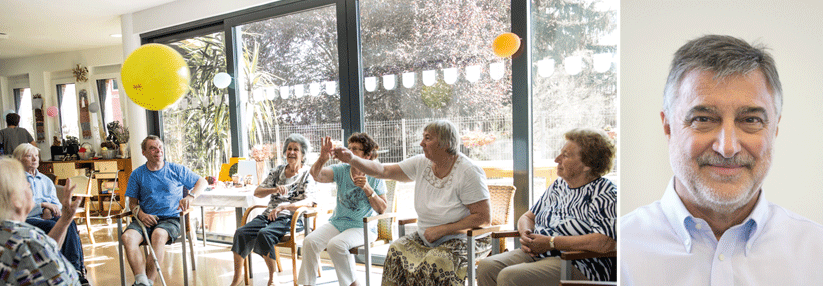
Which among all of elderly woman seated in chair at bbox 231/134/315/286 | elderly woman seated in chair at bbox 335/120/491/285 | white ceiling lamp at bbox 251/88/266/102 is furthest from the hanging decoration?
elderly woman seated in chair at bbox 335/120/491/285

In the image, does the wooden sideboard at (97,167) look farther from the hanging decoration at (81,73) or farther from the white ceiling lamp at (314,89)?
the white ceiling lamp at (314,89)

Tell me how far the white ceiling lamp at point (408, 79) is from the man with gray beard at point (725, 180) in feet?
9.04

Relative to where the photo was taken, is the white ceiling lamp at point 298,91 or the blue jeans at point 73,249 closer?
the blue jeans at point 73,249

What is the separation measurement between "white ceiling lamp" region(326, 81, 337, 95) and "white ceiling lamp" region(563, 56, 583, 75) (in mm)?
1905

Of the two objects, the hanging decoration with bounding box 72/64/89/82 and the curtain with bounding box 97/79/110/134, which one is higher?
the hanging decoration with bounding box 72/64/89/82

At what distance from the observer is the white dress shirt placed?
0.95m

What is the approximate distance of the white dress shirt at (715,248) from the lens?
0.95 metres

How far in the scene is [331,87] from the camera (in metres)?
4.08

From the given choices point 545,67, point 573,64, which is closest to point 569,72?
point 573,64

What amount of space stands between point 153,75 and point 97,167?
Answer: 4.47 meters

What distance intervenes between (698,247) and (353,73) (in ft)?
10.4

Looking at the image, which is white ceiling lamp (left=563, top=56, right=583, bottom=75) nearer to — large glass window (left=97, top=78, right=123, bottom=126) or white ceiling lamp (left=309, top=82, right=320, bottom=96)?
white ceiling lamp (left=309, top=82, right=320, bottom=96)

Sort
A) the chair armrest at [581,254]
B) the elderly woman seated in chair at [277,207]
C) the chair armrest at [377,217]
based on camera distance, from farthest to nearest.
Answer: the elderly woman seated in chair at [277,207], the chair armrest at [377,217], the chair armrest at [581,254]

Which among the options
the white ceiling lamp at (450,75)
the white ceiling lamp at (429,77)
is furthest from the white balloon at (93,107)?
the white ceiling lamp at (450,75)
